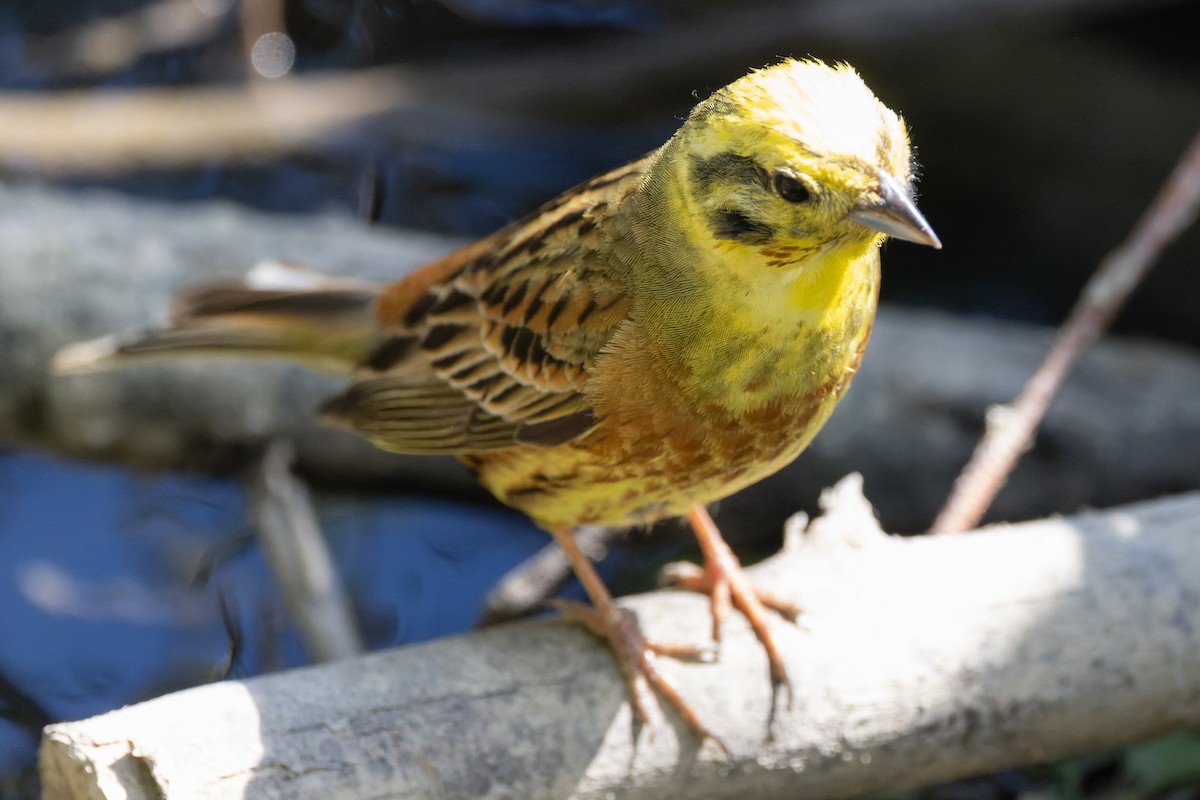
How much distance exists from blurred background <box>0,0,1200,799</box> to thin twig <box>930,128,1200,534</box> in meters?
1.53

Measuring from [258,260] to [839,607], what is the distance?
8.85 ft

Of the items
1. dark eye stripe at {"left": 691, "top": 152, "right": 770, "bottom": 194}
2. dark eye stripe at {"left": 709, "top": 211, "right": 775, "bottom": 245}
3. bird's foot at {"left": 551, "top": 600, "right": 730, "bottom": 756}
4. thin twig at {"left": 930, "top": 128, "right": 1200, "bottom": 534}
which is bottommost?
bird's foot at {"left": 551, "top": 600, "right": 730, "bottom": 756}

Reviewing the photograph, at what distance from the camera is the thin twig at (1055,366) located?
3.89m

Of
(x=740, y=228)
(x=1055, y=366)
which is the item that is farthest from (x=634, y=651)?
(x=1055, y=366)

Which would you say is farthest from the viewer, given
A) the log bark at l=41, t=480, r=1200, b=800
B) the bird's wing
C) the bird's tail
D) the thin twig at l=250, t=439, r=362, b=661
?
the thin twig at l=250, t=439, r=362, b=661

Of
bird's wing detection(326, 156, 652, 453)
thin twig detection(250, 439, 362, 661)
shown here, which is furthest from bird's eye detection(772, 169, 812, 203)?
thin twig detection(250, 439, 362, 661)

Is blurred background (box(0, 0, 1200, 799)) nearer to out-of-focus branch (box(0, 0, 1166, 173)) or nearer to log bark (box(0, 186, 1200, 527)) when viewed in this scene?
out-of-focus branch (box(0, 0, 1166, 173))

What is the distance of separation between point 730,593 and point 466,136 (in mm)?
3688

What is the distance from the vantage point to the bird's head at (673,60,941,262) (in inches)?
109

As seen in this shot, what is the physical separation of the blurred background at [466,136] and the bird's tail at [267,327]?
1.16 metres

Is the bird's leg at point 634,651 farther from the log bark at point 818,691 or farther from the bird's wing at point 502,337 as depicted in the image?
the bird's wing at point 502,337

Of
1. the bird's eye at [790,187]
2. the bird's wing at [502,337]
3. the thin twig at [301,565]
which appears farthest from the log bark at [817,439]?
the bird's eye at [790,187]

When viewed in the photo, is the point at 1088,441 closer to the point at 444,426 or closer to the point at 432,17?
the point at 444,426

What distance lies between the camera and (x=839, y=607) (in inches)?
142
